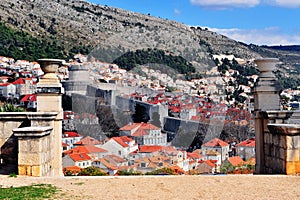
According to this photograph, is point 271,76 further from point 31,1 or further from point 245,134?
point 31,1

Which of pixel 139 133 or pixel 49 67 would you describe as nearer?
pixel 49 67

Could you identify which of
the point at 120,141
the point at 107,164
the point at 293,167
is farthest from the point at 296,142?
the point at 120,141

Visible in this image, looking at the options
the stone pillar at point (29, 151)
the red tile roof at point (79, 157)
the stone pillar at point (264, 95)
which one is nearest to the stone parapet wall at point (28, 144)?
the stone pillar at point (29, 151)

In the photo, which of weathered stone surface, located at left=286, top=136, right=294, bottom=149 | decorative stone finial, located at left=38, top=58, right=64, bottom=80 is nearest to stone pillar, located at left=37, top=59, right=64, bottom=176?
decorative stone finial, located at left=38, top=58, right=64, bottom=80

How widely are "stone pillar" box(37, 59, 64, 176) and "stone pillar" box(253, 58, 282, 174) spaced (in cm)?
322

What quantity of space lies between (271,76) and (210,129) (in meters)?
21.4

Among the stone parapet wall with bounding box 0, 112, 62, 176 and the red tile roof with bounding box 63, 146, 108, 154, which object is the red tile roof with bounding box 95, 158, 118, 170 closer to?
the red tile roof with bounding box 63, 146, 108, 154

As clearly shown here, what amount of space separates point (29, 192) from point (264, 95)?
4255mm

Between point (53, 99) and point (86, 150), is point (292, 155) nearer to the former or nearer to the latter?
point (53, 99)

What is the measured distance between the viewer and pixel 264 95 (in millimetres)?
7230

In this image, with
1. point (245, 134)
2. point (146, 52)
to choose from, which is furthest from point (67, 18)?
point (245, 134)

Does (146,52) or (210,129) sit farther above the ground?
(146,52)

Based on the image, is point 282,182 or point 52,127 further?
point 52,127

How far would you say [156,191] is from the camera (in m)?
4.82
